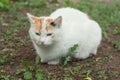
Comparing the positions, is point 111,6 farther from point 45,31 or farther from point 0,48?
point 45,31


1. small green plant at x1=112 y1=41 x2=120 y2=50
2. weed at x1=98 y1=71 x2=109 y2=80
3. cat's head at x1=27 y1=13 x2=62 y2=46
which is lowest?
weed at x1=98 y1=71 x2=109 y2=80

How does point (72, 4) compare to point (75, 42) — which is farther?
point (72, 4)

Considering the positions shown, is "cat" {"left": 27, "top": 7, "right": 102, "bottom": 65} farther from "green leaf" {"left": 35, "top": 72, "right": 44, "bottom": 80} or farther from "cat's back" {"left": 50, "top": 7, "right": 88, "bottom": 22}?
"green leaf" {"left": 35, "top": 72, "right": 44, "bottom": 80}

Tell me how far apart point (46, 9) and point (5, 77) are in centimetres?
371

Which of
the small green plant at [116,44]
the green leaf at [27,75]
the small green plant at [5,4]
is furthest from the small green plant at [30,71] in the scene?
the small green plant at [5,4]

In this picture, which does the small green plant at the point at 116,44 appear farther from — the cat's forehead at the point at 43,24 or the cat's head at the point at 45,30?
the cat's forehead at the point at 43,24

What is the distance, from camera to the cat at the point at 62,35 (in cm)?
502

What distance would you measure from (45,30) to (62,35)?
303 millimetres

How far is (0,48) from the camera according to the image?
6168mm

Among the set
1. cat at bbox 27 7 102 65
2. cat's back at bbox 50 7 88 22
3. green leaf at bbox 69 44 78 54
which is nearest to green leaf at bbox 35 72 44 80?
cat at bbox 27 7 102 65

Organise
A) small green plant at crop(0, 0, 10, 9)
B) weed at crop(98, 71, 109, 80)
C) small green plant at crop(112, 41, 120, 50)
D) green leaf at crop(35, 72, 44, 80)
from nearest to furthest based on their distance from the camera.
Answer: green leaf at crop(35, 72, 44, 80) < weed at crop(98, 71, 109, 80) < small green plant at crop(112, 41, 120, 50) < small green plant at crop(0, 0, 10, 9)

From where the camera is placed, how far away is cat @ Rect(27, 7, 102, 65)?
5.02 metres

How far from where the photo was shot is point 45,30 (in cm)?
500

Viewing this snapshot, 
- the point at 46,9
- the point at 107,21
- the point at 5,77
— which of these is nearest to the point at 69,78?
the point at 5,77
